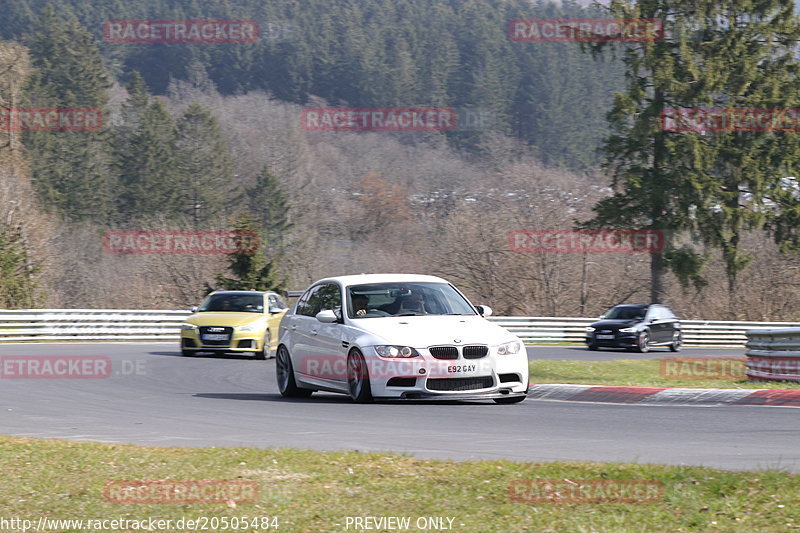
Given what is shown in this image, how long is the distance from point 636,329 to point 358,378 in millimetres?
22173

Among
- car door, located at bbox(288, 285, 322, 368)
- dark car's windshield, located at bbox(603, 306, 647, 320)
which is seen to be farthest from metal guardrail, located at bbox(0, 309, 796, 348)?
A: car door, located at bbox(288, 285, 322, 368)

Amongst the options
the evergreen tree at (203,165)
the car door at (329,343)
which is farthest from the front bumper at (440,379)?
the evergreen tree at (203,165)

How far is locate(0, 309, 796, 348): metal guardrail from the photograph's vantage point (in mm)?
31984

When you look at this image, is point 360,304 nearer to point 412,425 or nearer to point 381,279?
point 381,279

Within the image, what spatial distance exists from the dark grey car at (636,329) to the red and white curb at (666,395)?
18897 millimetres

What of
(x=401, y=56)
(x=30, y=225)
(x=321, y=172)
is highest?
(x=401, y=56)

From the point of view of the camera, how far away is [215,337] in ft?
82.0

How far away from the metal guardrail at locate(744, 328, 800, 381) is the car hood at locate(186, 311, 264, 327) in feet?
35.8

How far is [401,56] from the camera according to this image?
113 metres

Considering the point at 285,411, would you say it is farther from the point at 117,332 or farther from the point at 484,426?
the point at 117,332

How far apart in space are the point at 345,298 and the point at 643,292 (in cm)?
4195

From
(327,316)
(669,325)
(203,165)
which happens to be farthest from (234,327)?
(203,165)

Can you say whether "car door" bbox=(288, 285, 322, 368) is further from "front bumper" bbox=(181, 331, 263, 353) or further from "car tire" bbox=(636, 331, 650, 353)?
"car tire" bbox=(636, 331, 650, 353)

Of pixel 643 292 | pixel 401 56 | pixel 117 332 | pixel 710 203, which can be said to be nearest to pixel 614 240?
pixel 710 203
